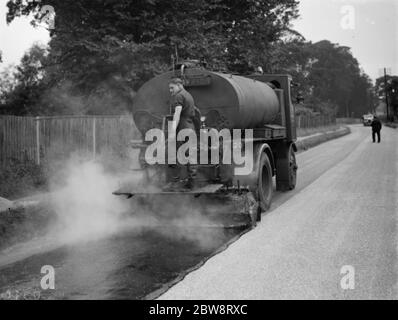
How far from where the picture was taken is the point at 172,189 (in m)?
7.83

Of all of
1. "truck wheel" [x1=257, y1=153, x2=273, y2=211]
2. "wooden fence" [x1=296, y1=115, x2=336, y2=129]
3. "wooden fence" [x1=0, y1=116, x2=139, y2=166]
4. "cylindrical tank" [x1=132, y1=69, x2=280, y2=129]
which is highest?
"wooden fence" [x1=296, y1=115, x2=336, y2=129]

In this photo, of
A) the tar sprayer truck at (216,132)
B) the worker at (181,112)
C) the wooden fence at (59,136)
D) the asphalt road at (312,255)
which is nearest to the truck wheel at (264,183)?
the tar sprayer truck at (216,132)

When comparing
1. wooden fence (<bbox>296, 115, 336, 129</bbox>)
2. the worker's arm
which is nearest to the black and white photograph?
the worker's arm

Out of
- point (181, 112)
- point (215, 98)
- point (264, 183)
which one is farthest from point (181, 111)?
point (264, 183)

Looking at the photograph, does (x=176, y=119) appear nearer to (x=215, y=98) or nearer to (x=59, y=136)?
(x=215, y=98)

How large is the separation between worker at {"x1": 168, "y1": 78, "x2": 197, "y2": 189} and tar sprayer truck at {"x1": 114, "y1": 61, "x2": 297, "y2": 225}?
0.54ft

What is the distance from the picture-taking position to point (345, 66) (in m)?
105

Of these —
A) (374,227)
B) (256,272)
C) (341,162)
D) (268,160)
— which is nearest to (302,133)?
(341,162)

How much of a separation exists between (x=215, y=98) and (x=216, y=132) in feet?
2.33

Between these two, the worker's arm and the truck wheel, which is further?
the truck wheel

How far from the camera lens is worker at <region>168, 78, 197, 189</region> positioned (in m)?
7.71

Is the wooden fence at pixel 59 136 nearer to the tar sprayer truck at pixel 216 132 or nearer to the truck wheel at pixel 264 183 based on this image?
the tar sprayer truck at pixel 216 132

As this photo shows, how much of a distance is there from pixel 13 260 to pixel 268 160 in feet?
17.4

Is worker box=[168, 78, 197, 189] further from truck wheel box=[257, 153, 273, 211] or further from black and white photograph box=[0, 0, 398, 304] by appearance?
truck wheel box=[257, 153, 273, 211]
